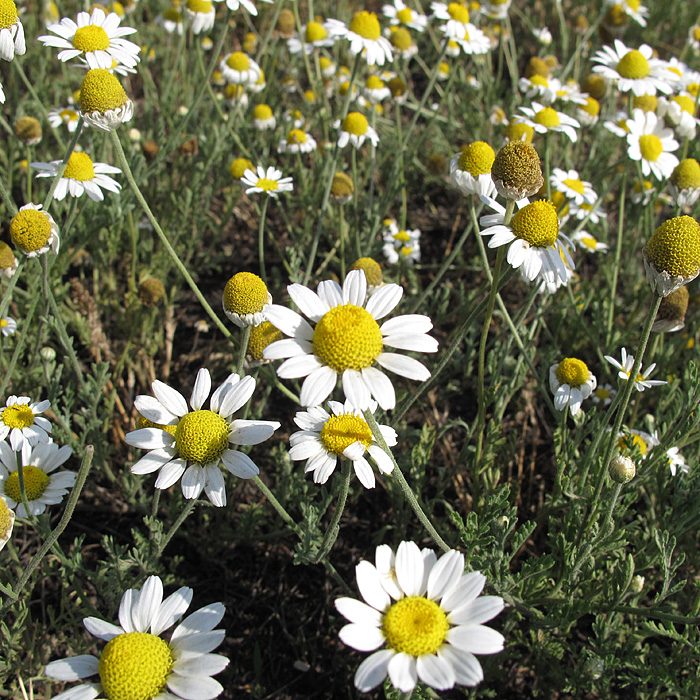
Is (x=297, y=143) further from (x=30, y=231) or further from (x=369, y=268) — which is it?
(x=30, y=231)

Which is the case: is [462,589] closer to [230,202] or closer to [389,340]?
[389,340]

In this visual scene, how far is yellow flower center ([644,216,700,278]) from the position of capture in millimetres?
1674

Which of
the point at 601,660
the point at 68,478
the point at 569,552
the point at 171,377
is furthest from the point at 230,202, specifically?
the point at 601,660

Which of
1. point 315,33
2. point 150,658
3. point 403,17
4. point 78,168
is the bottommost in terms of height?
point 150,658

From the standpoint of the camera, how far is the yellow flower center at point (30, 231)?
2.19 meters

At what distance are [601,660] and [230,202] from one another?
3.27m

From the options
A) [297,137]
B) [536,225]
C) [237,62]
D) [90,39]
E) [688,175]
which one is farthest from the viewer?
[237,62]

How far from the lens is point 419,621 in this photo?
1.46 metres

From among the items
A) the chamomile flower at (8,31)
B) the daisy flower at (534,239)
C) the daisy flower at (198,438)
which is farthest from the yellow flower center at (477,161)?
the chamomile flower at (8,31)

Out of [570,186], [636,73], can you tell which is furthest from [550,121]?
[636,73]

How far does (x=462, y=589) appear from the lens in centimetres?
151

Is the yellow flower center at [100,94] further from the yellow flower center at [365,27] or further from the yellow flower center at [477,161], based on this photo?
the yellow flower center at [365,27]

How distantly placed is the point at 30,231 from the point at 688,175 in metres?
3.00

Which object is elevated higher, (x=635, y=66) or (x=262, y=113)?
(x=635, y=66)
